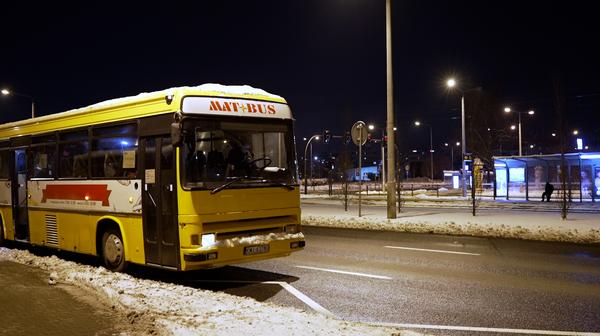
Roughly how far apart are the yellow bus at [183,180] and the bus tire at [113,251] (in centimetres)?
2

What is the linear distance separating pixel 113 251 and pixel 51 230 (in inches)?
105

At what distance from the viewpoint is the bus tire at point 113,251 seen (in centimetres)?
994

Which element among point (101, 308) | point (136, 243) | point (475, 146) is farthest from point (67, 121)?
point (475, 146)

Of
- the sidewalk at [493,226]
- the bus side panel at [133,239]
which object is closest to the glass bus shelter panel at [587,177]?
the sidewalk at [493,226]

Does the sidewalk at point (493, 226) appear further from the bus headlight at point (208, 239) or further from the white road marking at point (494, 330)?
the bus headlight at point (208, 239)

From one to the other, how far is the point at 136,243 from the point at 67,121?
3682 mm

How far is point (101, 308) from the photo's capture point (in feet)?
23.7

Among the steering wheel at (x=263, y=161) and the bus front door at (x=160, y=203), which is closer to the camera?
the bus front door at (x=160, y=203)

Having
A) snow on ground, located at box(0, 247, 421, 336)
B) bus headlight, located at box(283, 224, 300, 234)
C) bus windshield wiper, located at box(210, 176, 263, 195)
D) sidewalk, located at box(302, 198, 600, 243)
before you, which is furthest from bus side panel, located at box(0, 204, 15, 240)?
sidewalk, located at box(302, 198, 600, 243)

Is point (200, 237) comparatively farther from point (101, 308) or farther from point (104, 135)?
point (104, 135)

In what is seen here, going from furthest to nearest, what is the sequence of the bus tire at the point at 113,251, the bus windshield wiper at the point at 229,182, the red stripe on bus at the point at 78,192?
the red stripe on bus at the point at 78,192 < the bus tire at the point at 113,251 < the bus windshield wiper at the point at 229,182

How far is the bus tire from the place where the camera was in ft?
32.6

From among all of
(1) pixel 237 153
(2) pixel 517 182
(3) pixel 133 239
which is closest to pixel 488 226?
(1) pixel 237 153

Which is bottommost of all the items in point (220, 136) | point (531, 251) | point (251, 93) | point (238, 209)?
point (531, 251)
